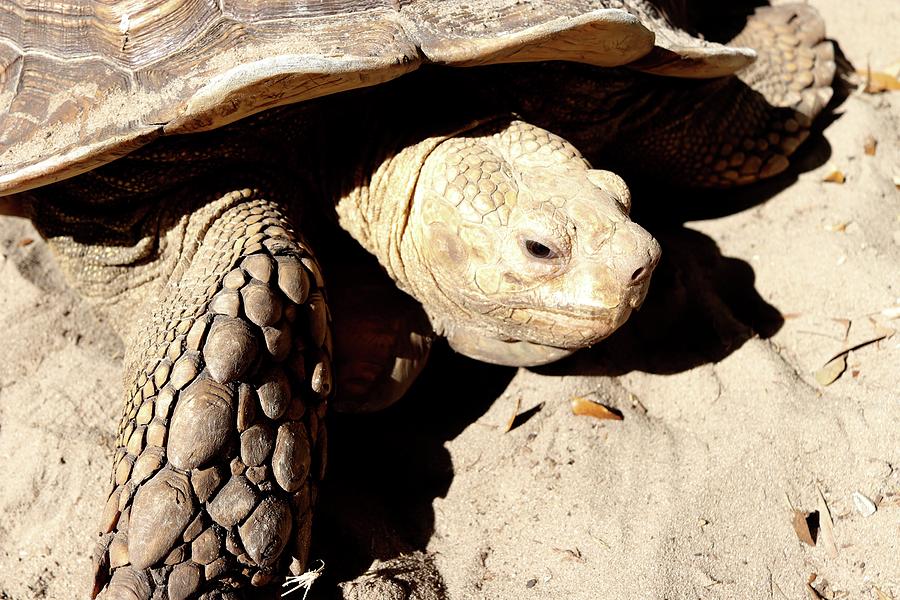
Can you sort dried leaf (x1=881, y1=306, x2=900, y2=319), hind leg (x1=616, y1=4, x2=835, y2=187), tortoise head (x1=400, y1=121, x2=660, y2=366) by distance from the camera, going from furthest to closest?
hind leg (x1=616, y1=4, x2=835, y2=187), dried leaf (x1=881, y1=306, x2=900, y2=319), tortoise head (x1=400, y1=121, x2=660, y2=366)

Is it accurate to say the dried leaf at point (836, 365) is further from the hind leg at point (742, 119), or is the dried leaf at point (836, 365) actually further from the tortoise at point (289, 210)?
the hind leg at point (742, 119)

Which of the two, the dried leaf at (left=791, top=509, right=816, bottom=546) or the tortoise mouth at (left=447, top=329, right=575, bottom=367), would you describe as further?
the tortoise mouth at (left=447, top=329, right=575, bottom=367)

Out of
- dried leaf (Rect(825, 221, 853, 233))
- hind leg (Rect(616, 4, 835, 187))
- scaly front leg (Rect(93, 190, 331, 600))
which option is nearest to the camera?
scaly front leg (Rect(93, 190, 331, 600))

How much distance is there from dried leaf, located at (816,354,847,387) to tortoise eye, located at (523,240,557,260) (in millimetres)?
1065

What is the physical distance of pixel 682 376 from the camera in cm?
257

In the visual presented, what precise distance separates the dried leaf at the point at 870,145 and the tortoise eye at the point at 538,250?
1854 mm

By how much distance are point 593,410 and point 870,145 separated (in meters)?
1.78

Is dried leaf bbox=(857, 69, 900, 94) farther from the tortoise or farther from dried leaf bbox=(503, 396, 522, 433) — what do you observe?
dried leaf bbox=(503, 396, 522, 433)

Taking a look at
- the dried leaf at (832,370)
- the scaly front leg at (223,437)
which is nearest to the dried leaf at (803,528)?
the dried leaf at (832,370)

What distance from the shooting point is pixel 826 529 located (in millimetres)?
A: 2098

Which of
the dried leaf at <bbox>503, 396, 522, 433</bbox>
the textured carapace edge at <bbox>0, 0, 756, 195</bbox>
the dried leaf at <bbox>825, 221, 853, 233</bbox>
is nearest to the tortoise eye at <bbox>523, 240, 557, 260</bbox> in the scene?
the textured carapace edge at <bbox>0, 0, 756, 195</bbox>

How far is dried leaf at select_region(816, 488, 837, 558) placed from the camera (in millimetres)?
2059

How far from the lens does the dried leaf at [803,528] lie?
208 centimetres

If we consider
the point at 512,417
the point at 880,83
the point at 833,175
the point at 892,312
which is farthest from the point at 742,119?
the point at 512,417
